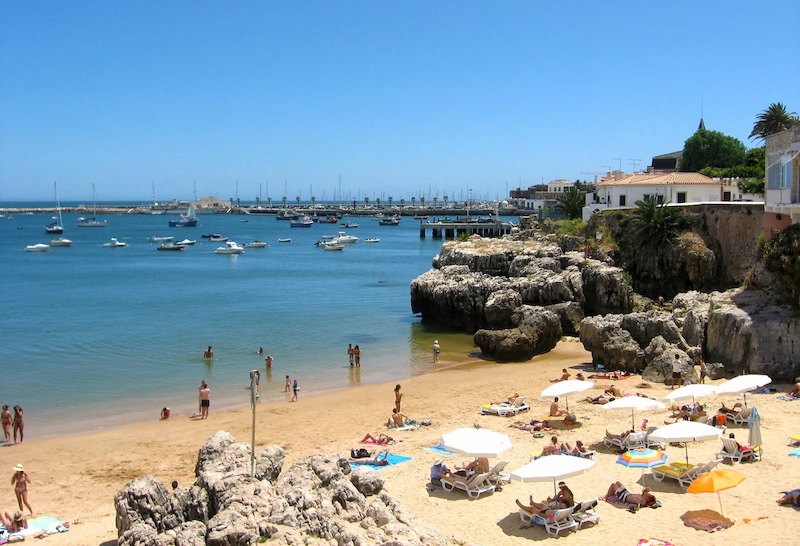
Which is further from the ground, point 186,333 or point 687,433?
Answer: point 687,433

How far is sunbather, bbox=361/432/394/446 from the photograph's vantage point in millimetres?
19500

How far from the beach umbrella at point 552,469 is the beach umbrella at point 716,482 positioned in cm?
198

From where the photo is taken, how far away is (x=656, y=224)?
124 ft

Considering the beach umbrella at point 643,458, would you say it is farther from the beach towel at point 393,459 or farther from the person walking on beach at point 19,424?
the person walking on beach at point 19,424

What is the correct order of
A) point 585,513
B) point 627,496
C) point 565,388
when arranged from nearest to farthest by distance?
1. point 585,513
2. point 627,496
3. point 565,388

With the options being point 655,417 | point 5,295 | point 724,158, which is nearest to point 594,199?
point 724,158

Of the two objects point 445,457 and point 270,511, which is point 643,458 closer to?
point 445,457

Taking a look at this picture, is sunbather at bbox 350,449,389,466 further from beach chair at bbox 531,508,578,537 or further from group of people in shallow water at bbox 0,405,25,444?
group of people in shallow water at bbox 0,405,25,444

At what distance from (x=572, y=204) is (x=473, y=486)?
4161cm

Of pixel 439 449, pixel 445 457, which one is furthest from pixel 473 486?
pixel 439 449

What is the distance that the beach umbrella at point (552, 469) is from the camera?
13914 millimetres

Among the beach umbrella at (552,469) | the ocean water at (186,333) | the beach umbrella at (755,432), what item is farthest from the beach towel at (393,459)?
the ocean water at (186,333)

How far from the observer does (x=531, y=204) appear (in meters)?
138

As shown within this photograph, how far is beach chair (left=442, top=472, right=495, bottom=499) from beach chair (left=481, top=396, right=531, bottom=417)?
249 inches
